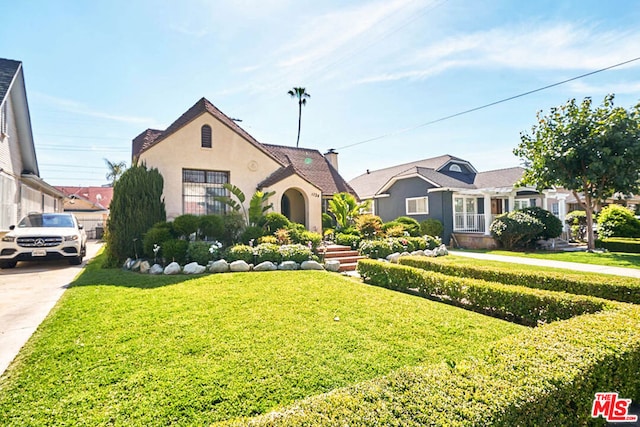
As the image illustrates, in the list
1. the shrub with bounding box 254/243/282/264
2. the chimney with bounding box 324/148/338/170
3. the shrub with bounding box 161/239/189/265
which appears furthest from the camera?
the chimney with bounding box 324/148/338/170

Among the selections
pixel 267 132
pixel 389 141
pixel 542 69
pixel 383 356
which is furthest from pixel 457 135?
pixel 383 356

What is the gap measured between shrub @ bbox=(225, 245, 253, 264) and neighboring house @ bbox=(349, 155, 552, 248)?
15080 millimetres

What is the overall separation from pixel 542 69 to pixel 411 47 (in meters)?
6.46

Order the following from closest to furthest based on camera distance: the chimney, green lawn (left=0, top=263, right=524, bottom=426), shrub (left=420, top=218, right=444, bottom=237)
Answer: green lawn (left=0, top=263, right=524, bottom=426), shrub (left=420, top=218, right=444, bottom=237), the chimney

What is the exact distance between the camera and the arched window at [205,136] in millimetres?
14586

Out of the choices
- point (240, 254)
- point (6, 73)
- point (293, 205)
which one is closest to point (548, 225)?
point (293, 205)

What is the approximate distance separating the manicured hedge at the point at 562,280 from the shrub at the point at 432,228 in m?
12.2

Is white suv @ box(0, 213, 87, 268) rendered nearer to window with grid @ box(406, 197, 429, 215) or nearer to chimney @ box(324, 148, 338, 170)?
chimney @ box(324, 148, 338, 170)

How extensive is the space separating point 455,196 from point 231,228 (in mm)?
15487

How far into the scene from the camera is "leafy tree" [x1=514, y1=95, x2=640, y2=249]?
15.4 m

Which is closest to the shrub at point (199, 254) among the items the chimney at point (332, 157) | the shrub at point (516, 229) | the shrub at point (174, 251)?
the shrub at point (174, 251)

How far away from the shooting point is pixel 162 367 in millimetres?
3748

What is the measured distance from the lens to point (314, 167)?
2127 cm
